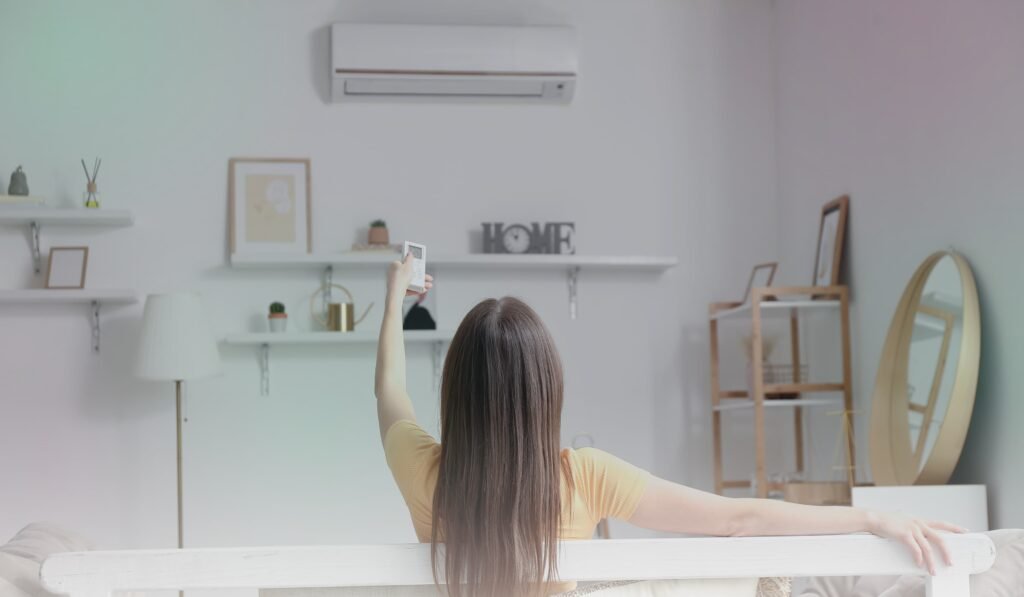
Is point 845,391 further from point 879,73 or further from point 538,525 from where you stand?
point 538,525

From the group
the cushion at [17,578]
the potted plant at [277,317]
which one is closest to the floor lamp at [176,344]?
the potted plant at [277,317]

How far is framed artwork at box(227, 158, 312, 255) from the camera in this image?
14.4 ft

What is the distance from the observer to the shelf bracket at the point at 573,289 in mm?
4531

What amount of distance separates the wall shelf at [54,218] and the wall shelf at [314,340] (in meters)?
0.61

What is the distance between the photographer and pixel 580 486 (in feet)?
4.64

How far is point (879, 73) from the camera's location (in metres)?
3.70

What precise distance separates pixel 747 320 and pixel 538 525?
341cm

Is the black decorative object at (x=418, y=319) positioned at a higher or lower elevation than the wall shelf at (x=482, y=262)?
lower

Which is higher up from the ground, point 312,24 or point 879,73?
point 312,24

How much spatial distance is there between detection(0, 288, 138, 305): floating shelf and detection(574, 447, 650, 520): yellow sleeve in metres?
3.17

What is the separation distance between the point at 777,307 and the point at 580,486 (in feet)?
9.34

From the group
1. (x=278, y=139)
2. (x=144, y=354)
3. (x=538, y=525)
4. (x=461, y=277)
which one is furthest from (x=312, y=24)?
(x=538, y=525)

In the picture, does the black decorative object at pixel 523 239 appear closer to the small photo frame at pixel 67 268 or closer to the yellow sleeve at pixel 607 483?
the small photo frame at pixel 67 268

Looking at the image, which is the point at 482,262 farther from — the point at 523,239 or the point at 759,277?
the point at 759,277
